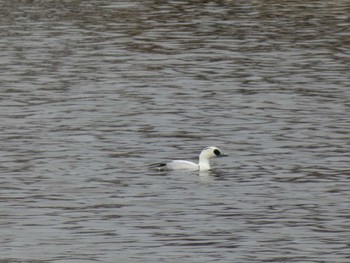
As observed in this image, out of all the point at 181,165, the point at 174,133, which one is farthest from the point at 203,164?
the point at 174,133

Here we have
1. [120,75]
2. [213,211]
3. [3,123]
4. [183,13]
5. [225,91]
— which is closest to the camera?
[213,211]

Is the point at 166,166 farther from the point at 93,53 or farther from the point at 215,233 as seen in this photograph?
the point at 93,53

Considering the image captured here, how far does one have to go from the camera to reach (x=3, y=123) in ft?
119

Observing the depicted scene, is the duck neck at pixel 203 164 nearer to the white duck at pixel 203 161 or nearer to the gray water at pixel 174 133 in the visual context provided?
the white duck at pixel 203 161

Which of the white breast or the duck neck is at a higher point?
the white breast

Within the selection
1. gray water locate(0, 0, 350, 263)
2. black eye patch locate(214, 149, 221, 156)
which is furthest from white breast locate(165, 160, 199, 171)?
black eye patch locate(214, 149, 221, 156)

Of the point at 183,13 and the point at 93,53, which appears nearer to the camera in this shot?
the point at 93,53

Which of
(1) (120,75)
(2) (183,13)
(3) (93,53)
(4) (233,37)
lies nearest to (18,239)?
(1) (120,75)

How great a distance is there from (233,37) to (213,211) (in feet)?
86.3

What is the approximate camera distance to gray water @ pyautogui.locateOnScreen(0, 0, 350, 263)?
957 inches

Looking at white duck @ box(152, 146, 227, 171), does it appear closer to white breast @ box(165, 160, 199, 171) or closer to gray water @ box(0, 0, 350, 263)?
white breast @ box(165, 160, 199, 171)

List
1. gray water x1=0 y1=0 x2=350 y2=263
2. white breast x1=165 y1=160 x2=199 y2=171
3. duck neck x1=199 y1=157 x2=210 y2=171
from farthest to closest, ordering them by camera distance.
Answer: duck neck x1=199 y1=157 x2=210 y2=171
white breast x1=165 y1=160 x2=199 y2=171
gray water x1=0 y1=0 x2=350 y2=263

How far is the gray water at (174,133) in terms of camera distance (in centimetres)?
2430

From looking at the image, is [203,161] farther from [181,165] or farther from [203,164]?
[181,165]
